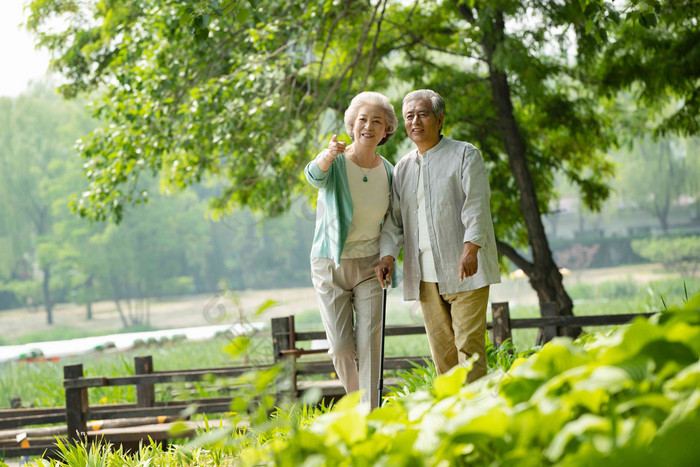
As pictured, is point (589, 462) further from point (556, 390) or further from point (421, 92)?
point (421, 92)

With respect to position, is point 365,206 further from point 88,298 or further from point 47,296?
point 88,298

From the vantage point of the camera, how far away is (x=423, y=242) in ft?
11.7

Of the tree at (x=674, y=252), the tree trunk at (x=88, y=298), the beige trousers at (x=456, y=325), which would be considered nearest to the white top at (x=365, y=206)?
the beige trousers at (x=456, y=325)

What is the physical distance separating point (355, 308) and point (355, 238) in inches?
13.1

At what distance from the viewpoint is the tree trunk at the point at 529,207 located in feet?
28.0

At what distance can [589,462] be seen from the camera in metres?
1.01

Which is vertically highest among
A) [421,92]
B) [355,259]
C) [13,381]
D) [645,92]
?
[645,92]

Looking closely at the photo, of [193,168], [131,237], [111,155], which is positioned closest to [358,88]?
[193,168]

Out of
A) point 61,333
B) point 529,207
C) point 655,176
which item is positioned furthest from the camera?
point 61,333

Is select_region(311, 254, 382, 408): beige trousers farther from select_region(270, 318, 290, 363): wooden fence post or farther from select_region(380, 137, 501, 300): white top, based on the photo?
select_region(270, 318, 290, 363): wooden fence post

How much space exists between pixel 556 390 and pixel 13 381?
38.0ft

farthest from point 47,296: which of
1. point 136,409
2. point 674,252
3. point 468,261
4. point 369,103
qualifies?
point 468,261

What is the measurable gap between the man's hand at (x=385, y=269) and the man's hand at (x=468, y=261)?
324mm

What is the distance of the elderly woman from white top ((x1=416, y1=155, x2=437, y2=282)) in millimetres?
172
